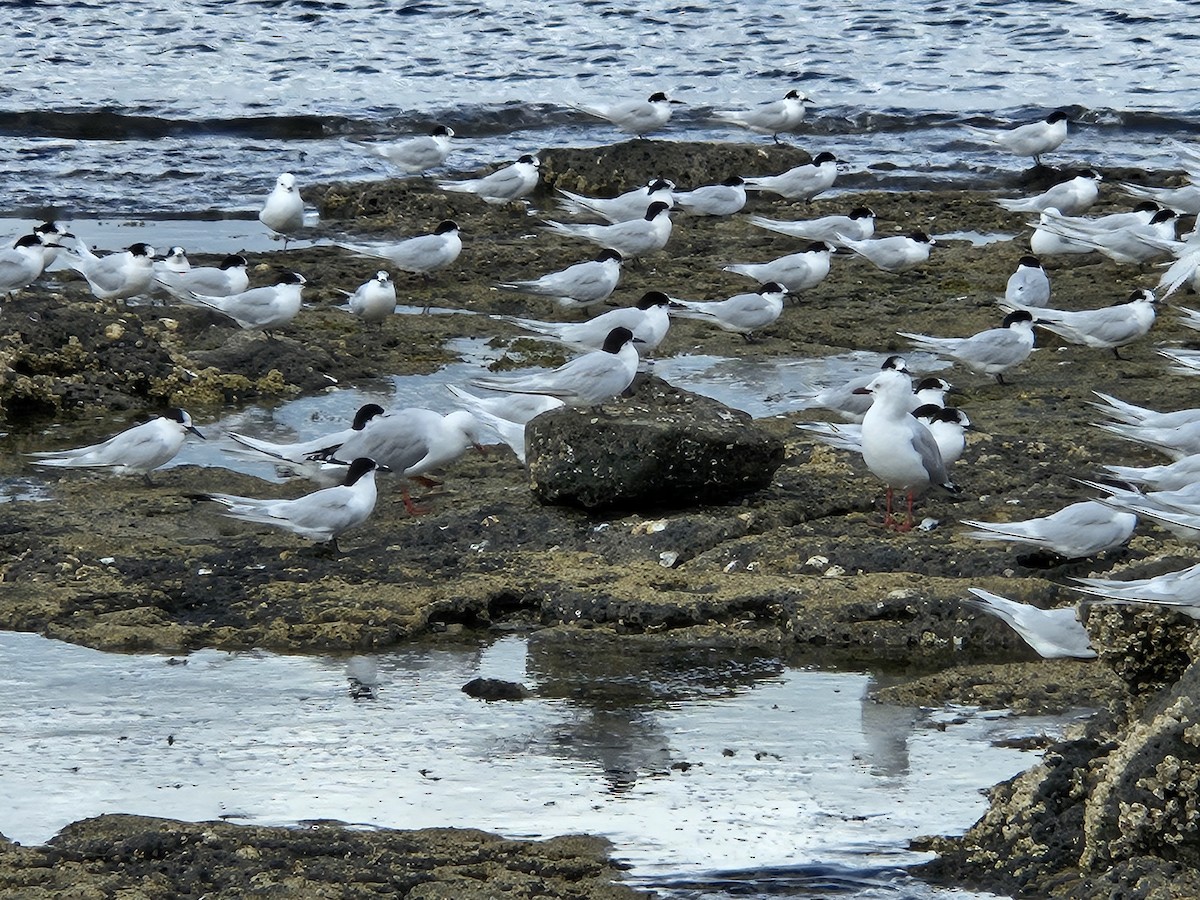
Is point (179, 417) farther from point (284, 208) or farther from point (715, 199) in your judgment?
point (715, 199)

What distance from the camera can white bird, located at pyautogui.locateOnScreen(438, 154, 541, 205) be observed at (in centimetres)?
1427

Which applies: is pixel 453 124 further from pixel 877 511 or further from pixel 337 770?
pixel 337 770

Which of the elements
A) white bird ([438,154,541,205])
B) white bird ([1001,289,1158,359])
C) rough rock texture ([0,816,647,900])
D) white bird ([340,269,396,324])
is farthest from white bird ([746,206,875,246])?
rough rock texture ([0,816,647,900])

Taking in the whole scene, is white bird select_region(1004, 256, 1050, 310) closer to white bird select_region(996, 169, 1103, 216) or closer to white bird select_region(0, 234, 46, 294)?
white bird select_region(996, 169, 1103, 216)

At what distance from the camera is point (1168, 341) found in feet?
33.3

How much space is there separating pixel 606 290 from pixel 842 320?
4.65 ft

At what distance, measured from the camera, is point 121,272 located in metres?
10.7

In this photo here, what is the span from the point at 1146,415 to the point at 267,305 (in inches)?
192

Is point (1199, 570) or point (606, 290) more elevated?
point (1199, 570)

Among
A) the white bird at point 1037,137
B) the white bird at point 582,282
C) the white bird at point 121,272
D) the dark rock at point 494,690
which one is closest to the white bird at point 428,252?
the white bird at point 582,282

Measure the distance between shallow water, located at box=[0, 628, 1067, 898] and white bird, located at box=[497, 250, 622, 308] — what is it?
17.5 ft

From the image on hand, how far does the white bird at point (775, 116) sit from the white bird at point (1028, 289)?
7445 mm

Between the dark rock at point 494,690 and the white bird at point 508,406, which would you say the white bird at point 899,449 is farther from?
the dark rock at point 494,690

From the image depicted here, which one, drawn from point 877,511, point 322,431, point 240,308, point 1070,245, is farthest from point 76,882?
point 1070,245
